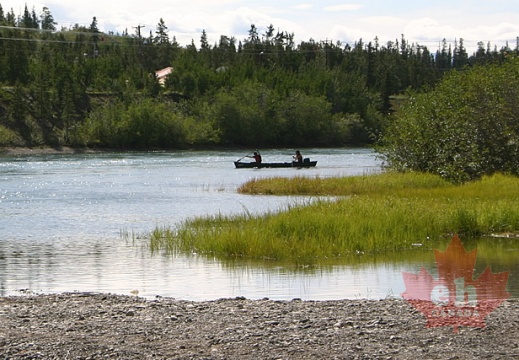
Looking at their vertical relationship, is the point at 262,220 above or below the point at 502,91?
Answer: below

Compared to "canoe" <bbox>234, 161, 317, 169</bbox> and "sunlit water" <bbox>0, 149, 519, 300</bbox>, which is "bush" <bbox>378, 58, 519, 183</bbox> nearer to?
"sunlit water" <bbox>0, 149, 519, 300</bbox>

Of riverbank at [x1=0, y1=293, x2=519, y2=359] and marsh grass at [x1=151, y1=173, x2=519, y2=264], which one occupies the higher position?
riverbank at [x1=0, y1=293, x2=519, y2=359]

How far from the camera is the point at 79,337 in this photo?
1246 centimetres

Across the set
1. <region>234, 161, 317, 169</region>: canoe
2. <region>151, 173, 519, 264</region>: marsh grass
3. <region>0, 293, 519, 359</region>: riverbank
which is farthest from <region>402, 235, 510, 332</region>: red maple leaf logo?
<region>234, 161, 317, 169</region>: canoe

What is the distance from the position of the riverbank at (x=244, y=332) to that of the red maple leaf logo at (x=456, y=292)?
26 centimetres

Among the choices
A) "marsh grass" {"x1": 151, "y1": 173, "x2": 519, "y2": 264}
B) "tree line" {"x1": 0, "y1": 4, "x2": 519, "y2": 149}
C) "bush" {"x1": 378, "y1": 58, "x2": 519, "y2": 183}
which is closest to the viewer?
"marsh grass" {"x1": 151, "y1": 173, "x2": 519, "y2": 264}

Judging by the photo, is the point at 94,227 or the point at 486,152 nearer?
the point at 94,227

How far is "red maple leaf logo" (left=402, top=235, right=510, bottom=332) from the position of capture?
13.7m

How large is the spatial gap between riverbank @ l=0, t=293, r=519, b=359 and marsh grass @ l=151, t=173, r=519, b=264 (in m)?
7.44

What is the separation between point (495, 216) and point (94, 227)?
13847 mm

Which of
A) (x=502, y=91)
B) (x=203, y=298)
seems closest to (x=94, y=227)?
(x=203, y=298)

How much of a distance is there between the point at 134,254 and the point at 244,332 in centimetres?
1251

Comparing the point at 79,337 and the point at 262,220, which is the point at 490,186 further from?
the point at 79,337

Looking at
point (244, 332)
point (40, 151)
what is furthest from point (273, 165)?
point (244, 332)
